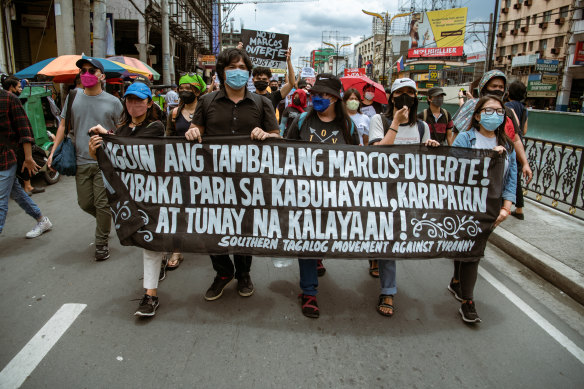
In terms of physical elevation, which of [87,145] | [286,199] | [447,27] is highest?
[447,27]

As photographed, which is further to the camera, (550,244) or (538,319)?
(550,244)

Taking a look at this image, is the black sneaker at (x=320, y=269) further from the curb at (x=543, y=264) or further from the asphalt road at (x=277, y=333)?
the curb at (x=543, y=264)

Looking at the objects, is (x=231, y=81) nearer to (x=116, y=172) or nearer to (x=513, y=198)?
(x=116, y=172)

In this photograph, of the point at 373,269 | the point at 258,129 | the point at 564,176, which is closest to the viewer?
the point at 258,129

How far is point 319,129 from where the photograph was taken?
11.0 feet

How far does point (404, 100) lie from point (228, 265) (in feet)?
7.14

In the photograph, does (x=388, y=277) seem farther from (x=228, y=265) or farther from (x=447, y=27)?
(x=447, y=27)

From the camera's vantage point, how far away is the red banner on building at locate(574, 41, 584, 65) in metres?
33.0

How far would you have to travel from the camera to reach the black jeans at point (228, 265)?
11.5 ft

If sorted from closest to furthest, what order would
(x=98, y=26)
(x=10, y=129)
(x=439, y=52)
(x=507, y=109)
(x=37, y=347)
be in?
1. (x=37, y=347)
2. (x=507, y=109)
3. (x=10, y=129)
4. (x=98, y=26)
5. (x=439, y=52)

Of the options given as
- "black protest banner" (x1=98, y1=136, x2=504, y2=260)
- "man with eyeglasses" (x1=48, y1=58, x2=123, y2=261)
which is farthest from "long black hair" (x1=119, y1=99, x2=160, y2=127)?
"man with eyeglasses" (x1=48, y1=58, x2=123, y2=261)

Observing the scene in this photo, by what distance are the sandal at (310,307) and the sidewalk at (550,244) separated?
2533 mm

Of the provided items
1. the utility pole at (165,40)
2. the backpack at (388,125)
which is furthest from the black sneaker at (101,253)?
the utility pole at (165,40)

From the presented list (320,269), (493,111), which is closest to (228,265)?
(320,269)
